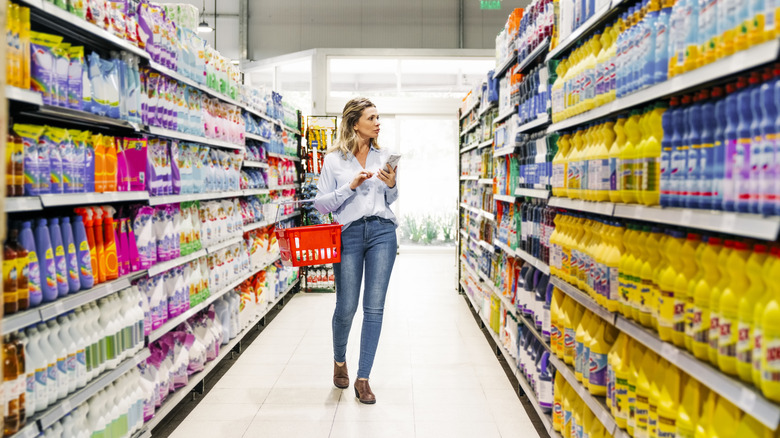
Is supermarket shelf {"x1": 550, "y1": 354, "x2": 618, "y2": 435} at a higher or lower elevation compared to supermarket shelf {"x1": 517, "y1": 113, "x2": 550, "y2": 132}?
lower

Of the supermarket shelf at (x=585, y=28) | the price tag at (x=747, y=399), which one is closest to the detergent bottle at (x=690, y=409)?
the price tag at (x=747, y=399)

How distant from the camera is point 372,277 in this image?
141 inches

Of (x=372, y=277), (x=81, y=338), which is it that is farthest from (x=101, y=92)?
(x=372, y=277)

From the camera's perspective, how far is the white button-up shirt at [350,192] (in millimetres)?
3537

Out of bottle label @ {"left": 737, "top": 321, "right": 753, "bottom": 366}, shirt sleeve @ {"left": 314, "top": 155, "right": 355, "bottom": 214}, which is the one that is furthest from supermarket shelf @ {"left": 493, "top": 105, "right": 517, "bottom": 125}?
bottle label @ {"left": 737, "top": 321, "right": 753, "bottom": 366}

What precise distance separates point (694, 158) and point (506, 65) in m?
2.75

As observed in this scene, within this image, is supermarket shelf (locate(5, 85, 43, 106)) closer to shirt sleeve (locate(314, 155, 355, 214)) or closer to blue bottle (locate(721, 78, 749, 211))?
shirt sleeve (locate(314, 155, 355, 214))

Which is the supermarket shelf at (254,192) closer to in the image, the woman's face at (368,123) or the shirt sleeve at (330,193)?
the shirt sleeve at (330,193)

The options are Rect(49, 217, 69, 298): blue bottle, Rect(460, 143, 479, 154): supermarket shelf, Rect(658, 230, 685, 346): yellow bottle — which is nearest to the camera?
Rect(658, 230, 685, 346): yellow bottle

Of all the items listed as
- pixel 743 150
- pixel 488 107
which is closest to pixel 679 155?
pixel 743 150

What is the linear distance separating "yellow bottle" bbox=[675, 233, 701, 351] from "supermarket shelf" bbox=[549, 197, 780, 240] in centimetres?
6

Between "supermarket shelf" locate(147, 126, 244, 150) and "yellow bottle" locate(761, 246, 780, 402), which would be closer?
"yellow bottle" locate(761, 246, 780, 402)

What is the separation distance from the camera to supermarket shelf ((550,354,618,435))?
7.17 feet

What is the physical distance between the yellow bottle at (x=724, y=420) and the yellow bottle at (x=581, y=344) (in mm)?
913
